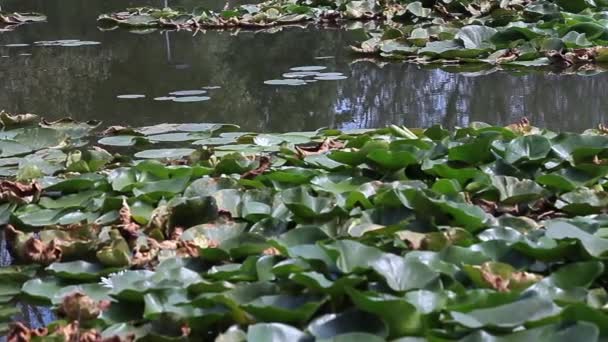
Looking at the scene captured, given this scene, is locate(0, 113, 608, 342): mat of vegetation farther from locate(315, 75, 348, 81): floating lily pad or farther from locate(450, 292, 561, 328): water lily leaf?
locate(315, 75, 348, 81): floating lily pad

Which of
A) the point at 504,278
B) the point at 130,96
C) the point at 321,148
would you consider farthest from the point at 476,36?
the point at 504,278

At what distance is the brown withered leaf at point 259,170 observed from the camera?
232 centimetres

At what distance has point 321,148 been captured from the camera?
8.44ft

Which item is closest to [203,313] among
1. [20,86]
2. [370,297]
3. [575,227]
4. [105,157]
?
[370,297]

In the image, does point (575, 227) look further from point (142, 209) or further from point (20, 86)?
point (20, 86)

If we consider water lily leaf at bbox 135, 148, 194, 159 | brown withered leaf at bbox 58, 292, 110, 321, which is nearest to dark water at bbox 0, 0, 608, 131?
water lily leaf at bbox 135, 148, 194, 159

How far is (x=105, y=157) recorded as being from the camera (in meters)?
2.57

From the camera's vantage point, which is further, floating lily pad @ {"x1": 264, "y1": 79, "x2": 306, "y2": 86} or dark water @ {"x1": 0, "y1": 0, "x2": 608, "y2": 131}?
floating lily pad @ {"x1": 264, "y1": 79, "x2": 306, "y2": 86}

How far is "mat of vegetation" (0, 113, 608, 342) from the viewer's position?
1.35 meters

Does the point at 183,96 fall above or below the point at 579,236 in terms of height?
below

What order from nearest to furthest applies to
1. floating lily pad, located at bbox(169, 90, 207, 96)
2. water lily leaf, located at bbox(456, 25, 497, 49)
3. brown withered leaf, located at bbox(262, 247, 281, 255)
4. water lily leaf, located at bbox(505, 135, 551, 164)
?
brown withered leaf, located at bbox(262, 247, 281, 255) → water lily leaf, located at bbox(505, 135, 551, 164) → floating lily pad, located at bbox(169, 90, 207, 96) → water lily leaf, located at bbox(456, 25, 497, 49)

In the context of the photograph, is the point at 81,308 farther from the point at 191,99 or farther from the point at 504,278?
the point at 191,99

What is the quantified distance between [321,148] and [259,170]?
0.30 meters

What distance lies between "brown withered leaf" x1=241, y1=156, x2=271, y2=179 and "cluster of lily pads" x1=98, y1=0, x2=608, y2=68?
2260 mm
